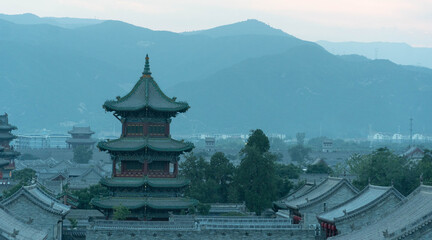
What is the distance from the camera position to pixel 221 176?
275 feet

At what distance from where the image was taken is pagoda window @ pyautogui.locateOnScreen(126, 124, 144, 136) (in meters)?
63.4

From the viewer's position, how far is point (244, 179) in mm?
78375

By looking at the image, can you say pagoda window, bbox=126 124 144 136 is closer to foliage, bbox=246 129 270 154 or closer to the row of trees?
the row of trees

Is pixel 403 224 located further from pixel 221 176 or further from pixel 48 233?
pixel 221 176

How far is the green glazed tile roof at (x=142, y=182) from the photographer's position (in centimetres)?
6106

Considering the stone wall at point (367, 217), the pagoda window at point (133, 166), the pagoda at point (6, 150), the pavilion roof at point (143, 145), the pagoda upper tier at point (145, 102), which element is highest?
the pagoda upper tier at point (145, 102)

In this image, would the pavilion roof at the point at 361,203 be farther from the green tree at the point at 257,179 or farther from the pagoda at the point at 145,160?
the green tree at the point at 257,179

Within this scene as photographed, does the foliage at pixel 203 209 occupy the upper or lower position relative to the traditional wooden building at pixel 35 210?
lower

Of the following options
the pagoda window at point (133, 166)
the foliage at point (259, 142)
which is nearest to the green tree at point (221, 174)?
the foliage at point (259, 142)

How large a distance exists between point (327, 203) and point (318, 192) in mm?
3413

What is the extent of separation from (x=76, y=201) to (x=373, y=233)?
3832 cm

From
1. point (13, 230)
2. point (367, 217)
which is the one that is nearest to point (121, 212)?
point (367, 217)

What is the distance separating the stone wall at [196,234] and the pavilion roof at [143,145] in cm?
1248

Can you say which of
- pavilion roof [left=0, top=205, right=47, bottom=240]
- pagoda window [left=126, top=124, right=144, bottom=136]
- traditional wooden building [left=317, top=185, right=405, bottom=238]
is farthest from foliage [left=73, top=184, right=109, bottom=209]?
pavilion roof [left=0, top=205, right=47, bottom=240]
